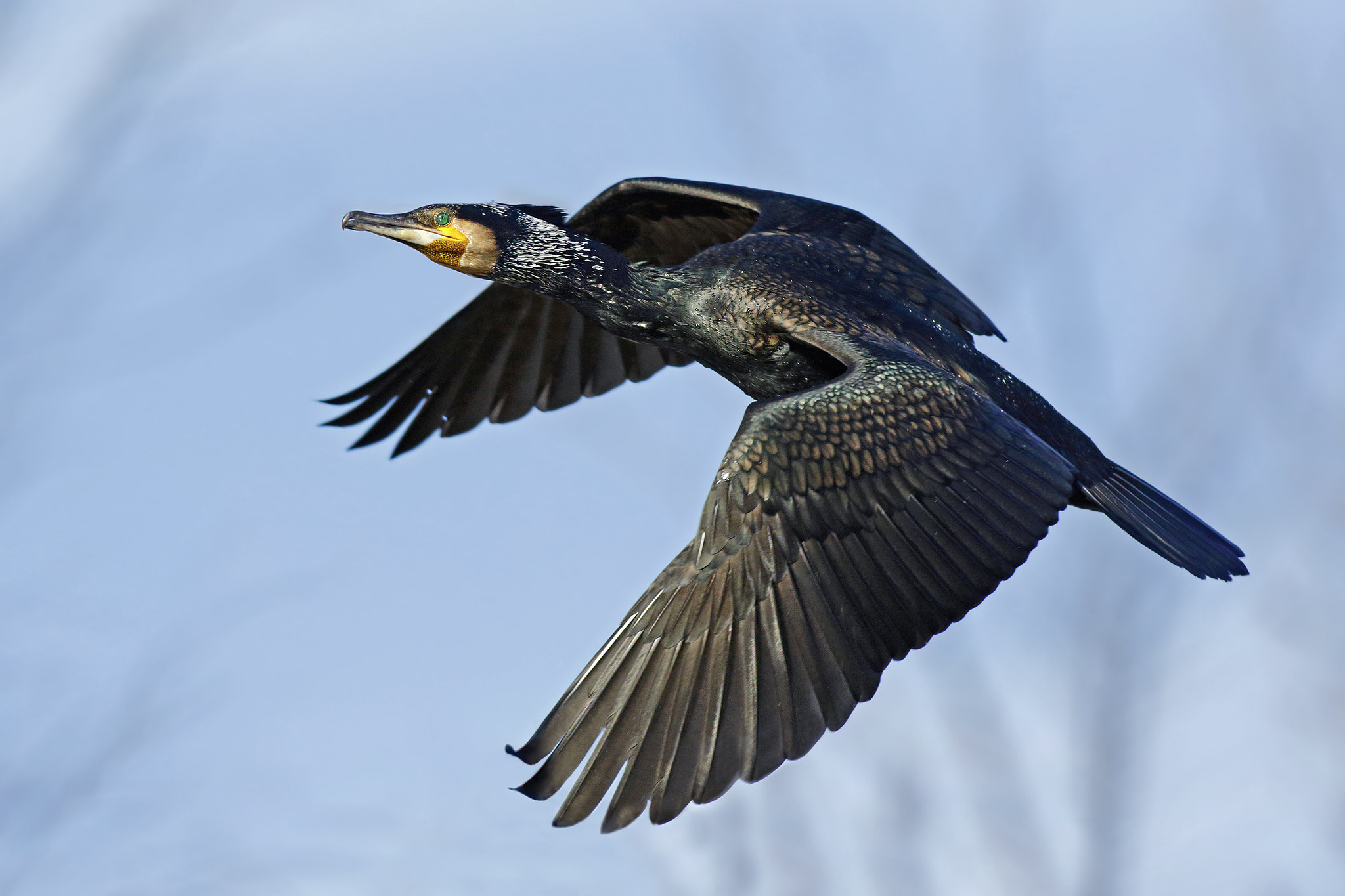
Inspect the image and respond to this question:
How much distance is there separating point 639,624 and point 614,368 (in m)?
2.95

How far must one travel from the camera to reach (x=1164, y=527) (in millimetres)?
5422

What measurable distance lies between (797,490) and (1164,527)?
62.7 inches

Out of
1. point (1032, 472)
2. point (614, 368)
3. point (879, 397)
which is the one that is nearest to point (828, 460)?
point (879, 397)

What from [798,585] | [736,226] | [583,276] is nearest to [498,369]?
[736,226]

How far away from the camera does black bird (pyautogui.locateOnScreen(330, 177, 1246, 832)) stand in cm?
425

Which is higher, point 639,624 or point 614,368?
point 614,368

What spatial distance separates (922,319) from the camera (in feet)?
19.0

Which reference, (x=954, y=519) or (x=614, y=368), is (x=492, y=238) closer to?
(x=614, y=368)

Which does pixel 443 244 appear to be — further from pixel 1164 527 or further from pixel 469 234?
pixel 1164 527

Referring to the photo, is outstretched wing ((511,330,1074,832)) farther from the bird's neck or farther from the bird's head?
the bird's head

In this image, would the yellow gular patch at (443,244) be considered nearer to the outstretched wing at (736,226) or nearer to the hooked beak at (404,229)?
the hooked beak at (404,229)

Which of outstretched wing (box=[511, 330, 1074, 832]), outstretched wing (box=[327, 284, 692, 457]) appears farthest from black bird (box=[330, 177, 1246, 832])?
outstretched wing (box=[327, 284, 692, 457])

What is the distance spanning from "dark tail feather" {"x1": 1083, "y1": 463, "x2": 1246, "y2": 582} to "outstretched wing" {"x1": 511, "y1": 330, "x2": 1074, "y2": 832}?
57cm

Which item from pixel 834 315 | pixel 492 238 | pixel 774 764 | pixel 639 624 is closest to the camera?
pixel 774 764
